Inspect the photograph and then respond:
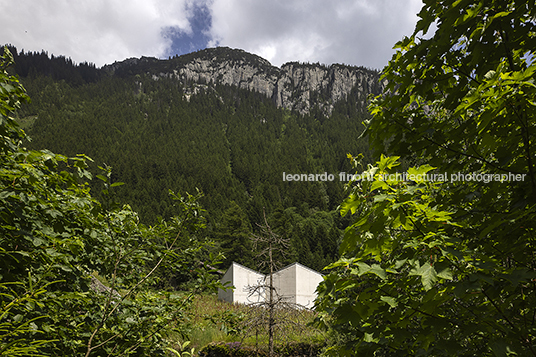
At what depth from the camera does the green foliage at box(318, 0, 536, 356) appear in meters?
1.28

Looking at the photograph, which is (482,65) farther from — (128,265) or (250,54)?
(250,54)

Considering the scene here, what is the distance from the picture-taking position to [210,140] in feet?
334

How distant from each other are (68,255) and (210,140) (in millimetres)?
102203

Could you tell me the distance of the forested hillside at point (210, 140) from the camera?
65625 mm

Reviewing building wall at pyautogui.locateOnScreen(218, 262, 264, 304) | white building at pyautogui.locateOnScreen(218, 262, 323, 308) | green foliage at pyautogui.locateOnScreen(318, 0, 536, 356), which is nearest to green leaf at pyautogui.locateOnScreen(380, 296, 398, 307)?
green foliage at pyautogui.locateOnScreen(318, 0, 536, 356)

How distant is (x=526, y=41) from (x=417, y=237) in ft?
3.75

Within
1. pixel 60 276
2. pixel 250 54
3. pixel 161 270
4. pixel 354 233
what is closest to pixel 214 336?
pixel 161 270

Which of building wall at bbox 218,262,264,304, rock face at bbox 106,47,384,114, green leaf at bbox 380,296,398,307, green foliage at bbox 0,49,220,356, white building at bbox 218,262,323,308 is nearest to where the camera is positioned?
green leaf at bbox 380,296,398,307

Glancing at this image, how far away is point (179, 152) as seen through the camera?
90312 millimetres

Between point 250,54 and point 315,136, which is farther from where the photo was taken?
point 250,54

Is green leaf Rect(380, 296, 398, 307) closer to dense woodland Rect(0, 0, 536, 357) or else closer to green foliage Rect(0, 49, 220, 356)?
dense woodland Rect(0, 0, 536, 357)

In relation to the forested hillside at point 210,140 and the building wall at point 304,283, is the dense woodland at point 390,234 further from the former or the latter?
the forested hillside at point 210,140

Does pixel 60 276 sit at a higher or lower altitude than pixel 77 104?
lower

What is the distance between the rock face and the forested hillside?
5.13 feet
